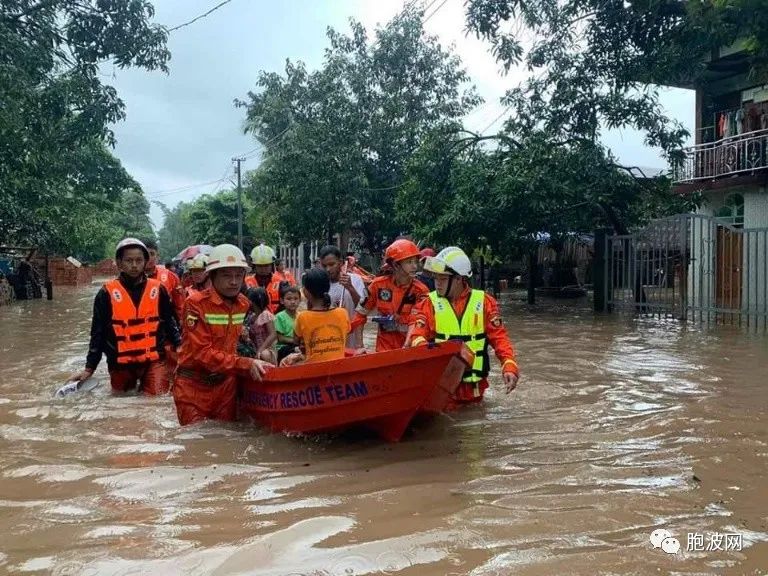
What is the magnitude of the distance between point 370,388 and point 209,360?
1.17 metres

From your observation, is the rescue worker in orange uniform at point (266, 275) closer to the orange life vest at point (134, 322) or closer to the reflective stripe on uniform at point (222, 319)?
the orange life vest at point (134, 322)

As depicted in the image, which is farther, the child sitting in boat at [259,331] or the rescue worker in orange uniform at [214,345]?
the child sitting in boat at [259,331]

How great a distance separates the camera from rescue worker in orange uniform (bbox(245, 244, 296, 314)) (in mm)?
7324

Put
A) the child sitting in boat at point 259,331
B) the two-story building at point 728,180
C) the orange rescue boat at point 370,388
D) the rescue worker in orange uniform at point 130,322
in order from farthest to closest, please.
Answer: the two-story building at point 728,180
the rescue worker in orange uniform at point 130,322
the child sitting in boat at point 259,331
the orange rescue boat at point 370,388

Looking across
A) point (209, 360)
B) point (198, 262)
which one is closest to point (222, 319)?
point (209, 360)

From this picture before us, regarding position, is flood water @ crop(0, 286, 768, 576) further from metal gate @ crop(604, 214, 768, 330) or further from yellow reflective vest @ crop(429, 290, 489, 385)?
metal gate @ crop(604, 214, 768, 330)

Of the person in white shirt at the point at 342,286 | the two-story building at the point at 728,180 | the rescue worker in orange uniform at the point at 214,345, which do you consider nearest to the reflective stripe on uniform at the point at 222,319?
the rescue worker in orange uniform at the point at 214,345

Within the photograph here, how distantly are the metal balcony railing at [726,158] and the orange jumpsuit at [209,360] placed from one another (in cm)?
1232

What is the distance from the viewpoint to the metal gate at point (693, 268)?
12875 millimetres

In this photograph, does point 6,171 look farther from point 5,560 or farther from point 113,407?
point 5,560

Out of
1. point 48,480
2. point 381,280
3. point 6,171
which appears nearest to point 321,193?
point 6,171

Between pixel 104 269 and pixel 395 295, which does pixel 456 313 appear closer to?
pixel 395 295

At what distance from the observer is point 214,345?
5.06 m

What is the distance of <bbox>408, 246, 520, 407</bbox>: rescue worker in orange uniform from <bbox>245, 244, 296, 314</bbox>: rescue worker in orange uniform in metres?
2.41
